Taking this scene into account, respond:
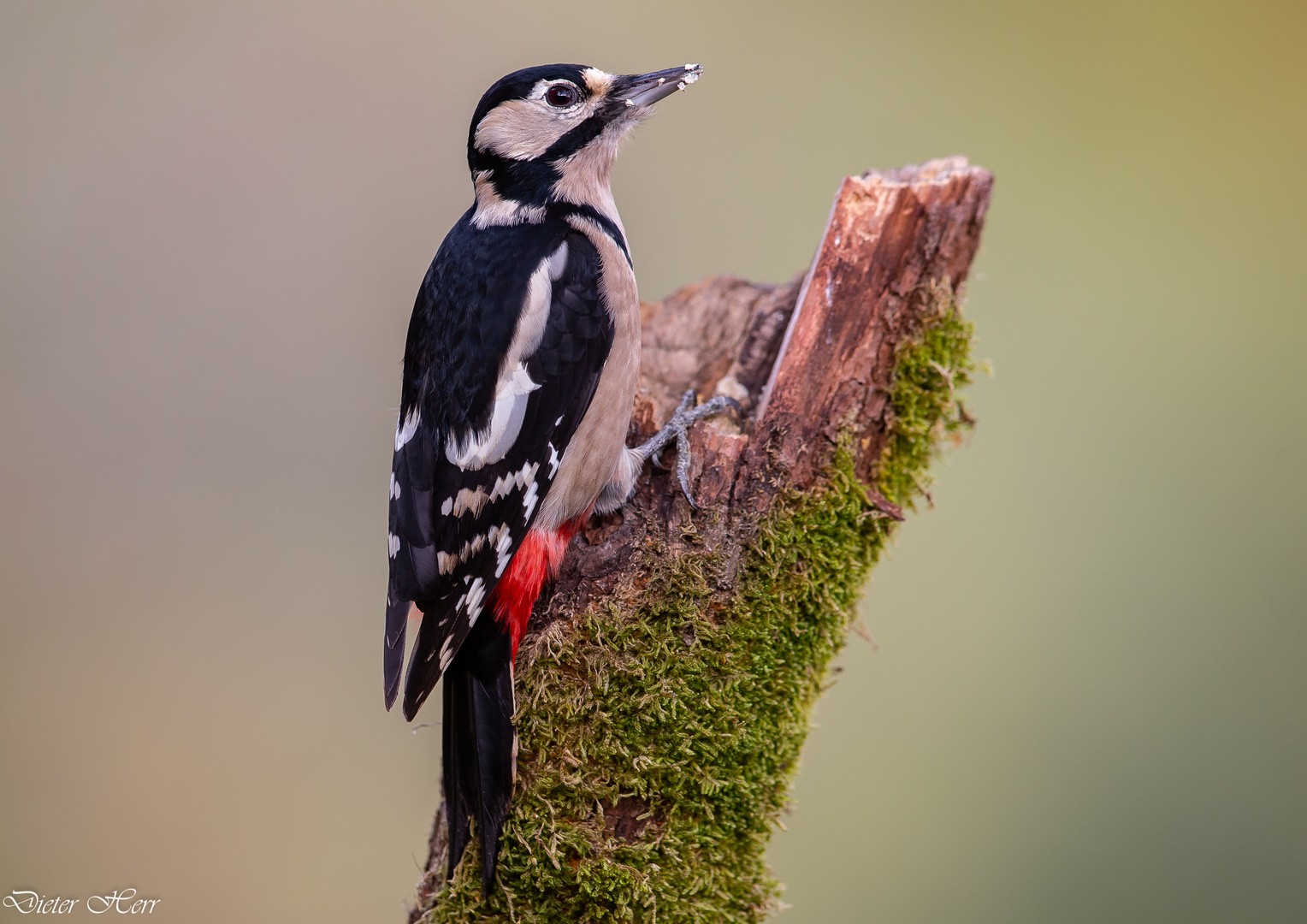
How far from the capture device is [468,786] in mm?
1849

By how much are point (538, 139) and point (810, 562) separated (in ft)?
4.40

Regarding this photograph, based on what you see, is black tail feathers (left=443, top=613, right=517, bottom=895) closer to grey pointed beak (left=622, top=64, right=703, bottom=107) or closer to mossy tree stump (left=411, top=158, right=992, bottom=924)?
mossy tree stump (left=411, top=158, right=992, bottom=924)

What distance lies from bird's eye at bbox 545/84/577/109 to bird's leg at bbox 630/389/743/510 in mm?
848

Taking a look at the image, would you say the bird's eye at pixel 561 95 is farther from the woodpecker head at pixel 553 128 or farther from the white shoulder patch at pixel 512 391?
the white shoulder patch at pixel 512 391

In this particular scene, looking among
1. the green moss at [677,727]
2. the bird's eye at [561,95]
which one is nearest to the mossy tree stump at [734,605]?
the green moss at [677,727]

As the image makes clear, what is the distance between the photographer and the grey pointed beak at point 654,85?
2.43m

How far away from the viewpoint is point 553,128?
2416 mm

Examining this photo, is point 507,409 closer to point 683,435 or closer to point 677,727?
point 683,435

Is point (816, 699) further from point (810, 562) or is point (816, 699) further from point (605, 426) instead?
point (605, 426)

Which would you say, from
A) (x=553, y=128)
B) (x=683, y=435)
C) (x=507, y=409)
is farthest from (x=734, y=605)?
(x=553, y=128)

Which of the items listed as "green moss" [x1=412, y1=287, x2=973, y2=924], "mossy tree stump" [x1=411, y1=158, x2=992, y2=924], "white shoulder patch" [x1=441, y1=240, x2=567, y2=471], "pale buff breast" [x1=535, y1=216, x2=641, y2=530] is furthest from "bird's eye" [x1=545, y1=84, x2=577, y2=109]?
"green moss" [x1=412, y1=287, x2=973, y2=924]

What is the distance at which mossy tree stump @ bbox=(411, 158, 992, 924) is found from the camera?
5.88ft

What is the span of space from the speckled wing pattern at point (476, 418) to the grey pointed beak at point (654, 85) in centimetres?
45

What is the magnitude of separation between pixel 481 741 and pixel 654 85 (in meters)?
1.72
